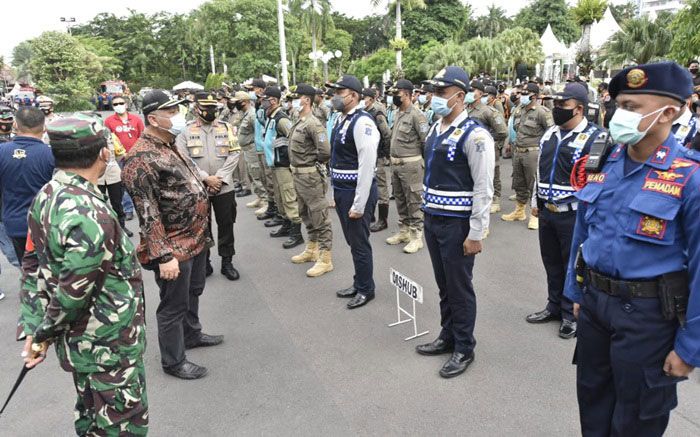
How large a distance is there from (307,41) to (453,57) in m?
17.3

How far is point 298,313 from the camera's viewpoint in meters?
4.68

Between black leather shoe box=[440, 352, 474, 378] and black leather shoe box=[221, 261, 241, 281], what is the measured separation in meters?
3.00

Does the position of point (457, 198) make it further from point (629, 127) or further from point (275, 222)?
point (275, 222)

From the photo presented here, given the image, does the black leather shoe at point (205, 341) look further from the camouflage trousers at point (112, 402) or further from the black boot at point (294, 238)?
the black boot at point (294, 238)

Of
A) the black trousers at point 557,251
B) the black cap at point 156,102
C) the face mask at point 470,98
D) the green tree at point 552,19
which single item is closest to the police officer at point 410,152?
the face mask at point 470,98

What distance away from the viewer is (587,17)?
74.9 feet

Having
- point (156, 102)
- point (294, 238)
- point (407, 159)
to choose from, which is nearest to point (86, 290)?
point (156, 102)

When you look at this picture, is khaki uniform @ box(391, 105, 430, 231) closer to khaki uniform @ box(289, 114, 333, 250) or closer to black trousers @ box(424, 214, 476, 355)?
khaki uniform @ box(289, 114, 333, 250)

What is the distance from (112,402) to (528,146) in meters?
6.62

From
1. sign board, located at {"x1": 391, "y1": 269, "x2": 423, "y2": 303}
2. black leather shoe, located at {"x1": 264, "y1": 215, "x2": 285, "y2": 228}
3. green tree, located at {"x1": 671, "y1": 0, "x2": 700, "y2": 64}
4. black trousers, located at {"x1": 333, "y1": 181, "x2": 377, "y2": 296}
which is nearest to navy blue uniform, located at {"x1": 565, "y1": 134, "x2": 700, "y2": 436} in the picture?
sign board, located at {"x1": 391, "y1": 269, "x2": 423, "y2": 303}

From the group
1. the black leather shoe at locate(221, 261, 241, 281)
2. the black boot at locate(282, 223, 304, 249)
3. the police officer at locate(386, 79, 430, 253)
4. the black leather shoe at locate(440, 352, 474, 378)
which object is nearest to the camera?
the black leather shoe at locate(440, 352, 474, 378)

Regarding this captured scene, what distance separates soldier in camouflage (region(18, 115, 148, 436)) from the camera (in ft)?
6.53

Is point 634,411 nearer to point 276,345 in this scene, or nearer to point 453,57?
point 276,345

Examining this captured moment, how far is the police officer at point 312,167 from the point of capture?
5547 millimetres
